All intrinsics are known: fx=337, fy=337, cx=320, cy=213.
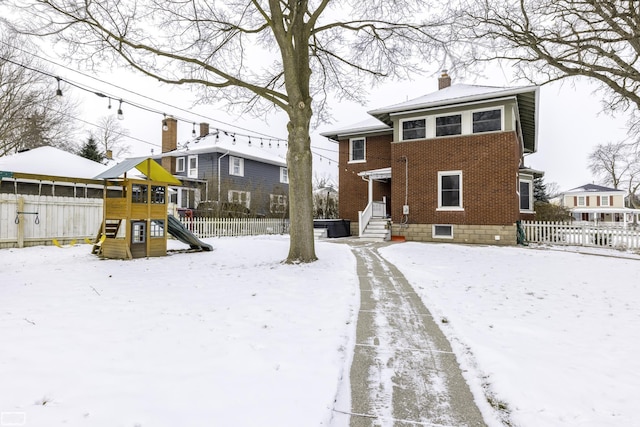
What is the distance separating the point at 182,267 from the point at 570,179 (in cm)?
11311

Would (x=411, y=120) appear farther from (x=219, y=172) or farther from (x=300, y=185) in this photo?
(x=219, y=172)

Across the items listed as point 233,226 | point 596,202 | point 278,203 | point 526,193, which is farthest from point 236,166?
→ point 596,202

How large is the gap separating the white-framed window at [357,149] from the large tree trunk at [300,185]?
11638 mm

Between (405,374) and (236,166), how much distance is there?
25.7m

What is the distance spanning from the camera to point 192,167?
26609mm

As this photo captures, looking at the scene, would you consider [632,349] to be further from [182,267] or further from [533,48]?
[533,48]

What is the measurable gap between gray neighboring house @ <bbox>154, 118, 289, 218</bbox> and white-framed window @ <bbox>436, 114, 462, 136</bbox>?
1121 cm

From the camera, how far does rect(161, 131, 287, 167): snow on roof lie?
25.3 metres

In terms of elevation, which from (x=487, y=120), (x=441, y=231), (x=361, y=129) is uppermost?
(x=361, y=129)

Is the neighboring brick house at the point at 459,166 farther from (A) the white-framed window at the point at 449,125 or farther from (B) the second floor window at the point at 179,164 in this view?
(B) the second floor window at the point at 179,164

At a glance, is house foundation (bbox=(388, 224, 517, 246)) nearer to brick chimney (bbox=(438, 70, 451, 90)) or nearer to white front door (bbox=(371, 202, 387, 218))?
white front door (bbox=(371, 202, 387, 218))

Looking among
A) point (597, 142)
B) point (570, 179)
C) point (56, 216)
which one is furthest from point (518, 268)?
point (570, 179)

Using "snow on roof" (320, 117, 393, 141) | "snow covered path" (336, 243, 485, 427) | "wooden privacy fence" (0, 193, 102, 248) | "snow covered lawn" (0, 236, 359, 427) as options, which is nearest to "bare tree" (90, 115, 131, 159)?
"snow on roof" (320, 117, 393, 141)

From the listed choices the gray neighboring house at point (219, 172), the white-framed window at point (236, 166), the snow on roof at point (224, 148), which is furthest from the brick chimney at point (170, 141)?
the white-framed window at point (236, 166)
